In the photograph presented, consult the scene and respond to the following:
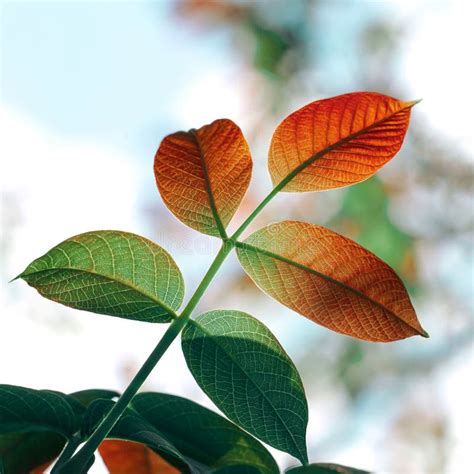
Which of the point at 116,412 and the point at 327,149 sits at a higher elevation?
the point at 327,149

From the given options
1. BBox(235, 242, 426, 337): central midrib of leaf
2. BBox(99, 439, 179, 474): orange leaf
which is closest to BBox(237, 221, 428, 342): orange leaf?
BBox(235, 242, 426, 337): central midrib of leaf

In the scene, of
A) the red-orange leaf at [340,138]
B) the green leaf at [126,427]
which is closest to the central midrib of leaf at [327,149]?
the red-orange leaf at [340,138]

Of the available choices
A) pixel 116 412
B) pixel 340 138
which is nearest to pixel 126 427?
pixel 116 412

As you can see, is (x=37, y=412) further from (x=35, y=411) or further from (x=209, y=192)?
(x=209, y=192)

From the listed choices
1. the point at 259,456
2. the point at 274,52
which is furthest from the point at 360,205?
the point at 259,456

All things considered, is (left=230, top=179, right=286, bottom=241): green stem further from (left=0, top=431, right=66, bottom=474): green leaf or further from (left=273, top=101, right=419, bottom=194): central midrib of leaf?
(left=0, top=431, right=66, bottom=474): green leaf

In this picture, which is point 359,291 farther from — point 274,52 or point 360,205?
point 274,52
